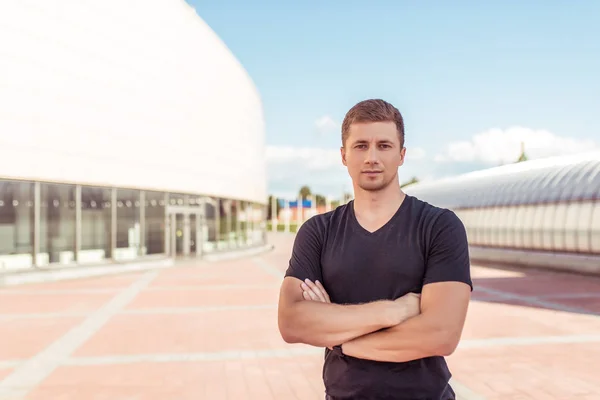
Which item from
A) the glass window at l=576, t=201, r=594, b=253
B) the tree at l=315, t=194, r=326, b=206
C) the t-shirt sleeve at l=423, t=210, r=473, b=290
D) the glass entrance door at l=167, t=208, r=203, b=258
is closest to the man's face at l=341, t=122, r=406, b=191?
the t-shirt sleeve at l=423, t=210, r=473, b=290

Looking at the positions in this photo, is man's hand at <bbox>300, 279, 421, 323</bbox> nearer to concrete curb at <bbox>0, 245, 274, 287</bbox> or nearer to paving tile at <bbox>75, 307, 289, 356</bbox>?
paving tile at <bbox>75, 307, 289, 356</bbox>

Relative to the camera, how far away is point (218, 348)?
873 centimetres

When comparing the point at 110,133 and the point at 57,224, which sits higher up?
the point at 110,133

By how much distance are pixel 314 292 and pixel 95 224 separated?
791 inches

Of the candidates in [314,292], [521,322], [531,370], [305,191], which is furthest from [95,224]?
[305,191]

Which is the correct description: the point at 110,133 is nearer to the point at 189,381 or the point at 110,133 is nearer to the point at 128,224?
the point at 128,224

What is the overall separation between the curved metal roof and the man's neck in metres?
20.7

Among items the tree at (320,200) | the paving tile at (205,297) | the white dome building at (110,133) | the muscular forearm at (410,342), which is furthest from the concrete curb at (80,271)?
the tree at (320,200)

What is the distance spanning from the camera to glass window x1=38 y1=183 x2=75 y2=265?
18.7 metres

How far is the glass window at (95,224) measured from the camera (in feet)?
66.8

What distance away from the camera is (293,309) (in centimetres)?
248

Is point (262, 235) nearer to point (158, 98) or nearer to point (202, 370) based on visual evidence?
point (158, 98)

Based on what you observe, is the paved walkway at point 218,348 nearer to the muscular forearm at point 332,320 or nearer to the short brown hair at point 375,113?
the muscular forearm at point 332,320

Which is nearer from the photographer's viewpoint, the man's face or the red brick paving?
the man's face
